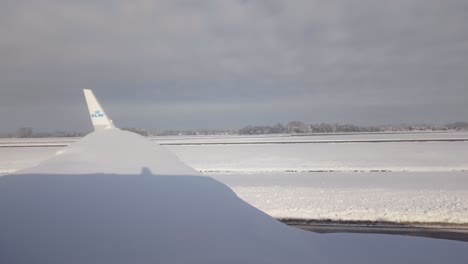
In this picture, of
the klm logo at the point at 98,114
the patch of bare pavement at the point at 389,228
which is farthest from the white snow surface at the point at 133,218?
the klm logo at the point at 98,114

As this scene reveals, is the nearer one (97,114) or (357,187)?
(357,187)

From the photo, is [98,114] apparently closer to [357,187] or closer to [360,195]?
[357,187]

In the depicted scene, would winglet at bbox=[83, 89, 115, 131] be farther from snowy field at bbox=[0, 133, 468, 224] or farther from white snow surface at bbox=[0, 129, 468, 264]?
white snow surface at bbox=[0, 129, 468, 264]

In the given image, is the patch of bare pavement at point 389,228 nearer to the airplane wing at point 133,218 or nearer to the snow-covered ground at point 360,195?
the snow-covered ground at point 360,195

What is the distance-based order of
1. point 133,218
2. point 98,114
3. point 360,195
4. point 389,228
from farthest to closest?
point 98,114
point 360,195
point 389,228
point 133,218

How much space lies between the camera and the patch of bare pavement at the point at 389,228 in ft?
27.4

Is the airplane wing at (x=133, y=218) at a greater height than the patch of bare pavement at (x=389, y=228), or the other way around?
the airplane wing at (x=133, y=218)

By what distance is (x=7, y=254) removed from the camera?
128 inches

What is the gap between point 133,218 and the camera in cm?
384

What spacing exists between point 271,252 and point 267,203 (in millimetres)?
8207

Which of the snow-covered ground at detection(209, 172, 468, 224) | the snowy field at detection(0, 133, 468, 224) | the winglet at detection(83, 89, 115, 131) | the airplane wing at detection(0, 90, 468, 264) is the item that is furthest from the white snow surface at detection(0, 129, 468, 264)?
the winglet at detection(83, 89, 115, 131)

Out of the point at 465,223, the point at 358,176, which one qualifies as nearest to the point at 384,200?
the point at 465,223

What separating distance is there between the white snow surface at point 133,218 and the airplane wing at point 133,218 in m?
0.01

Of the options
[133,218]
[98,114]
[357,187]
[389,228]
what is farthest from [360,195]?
[98,114]
